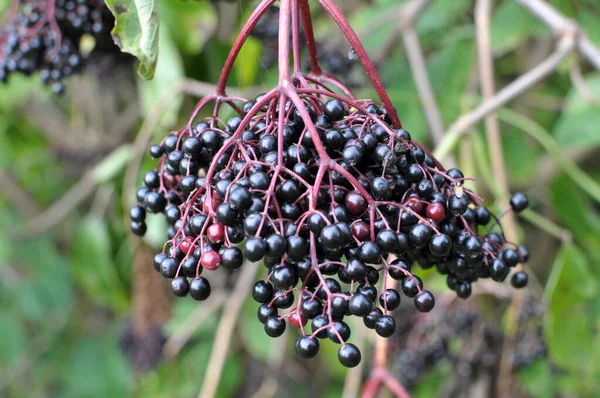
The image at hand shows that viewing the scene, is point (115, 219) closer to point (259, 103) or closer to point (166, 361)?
point (166, 361)

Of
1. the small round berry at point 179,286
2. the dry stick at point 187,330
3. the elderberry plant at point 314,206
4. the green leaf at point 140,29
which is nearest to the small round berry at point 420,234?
the elderberry plant at point 314,206

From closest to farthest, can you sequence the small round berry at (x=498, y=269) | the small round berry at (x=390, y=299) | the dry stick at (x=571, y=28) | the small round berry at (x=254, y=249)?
the small round berry at (x=254, y=249) → the small round berry at (x=390, y=299) → the small round berry at (x=498, y=269) → the dry stick at (x=571, y=28)

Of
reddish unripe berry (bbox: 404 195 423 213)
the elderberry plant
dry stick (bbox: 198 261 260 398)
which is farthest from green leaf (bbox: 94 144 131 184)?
reddish unripe berry (bbox: 404 195 423 213)

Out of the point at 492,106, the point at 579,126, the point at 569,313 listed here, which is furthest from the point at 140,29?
the point at 579,126

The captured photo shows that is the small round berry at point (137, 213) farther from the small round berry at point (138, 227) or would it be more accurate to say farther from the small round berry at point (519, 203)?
the small round berry at point (519, 203)

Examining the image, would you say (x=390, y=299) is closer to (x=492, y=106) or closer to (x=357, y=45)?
(x=357, y=45)

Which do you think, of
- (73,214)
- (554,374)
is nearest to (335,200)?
(554,374)
